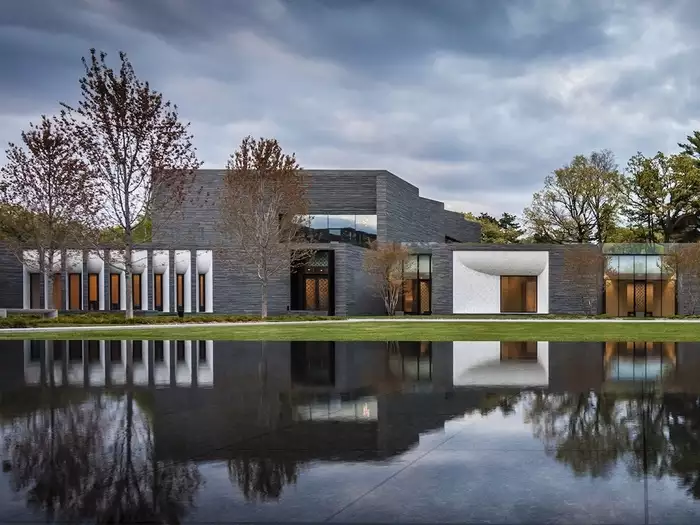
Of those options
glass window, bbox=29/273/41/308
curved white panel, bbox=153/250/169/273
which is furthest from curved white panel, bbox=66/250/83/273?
curved white panel, bbox=153/250/169/273

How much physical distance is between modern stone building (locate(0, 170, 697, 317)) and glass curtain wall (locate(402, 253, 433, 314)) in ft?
0.22

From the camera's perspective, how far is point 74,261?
38969mm

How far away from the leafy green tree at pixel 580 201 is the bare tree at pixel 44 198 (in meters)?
36.0

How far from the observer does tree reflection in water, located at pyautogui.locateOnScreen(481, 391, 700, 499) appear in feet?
18.7

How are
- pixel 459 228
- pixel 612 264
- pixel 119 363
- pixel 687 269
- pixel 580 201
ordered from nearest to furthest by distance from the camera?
pixel 119 363 → pixel 687 269 → pixel 612 264 → pixel 580 201 → pixel 459 228

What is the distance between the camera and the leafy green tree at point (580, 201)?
54.7 m

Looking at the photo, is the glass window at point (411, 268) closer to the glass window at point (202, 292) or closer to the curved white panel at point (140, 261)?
the glass window at point (202, 292)

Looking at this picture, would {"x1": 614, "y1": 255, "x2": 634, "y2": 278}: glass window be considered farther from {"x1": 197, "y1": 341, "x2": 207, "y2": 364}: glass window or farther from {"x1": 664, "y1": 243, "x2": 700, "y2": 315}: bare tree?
{"x1": 197, "y1": 341, "x2": 207, "y2": 364}: glass window

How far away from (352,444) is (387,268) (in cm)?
3647

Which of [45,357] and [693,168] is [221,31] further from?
[693,168]

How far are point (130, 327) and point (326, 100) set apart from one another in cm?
1705

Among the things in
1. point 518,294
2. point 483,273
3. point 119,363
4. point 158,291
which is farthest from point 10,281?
point 518,294

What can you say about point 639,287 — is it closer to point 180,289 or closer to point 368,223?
point 368,223

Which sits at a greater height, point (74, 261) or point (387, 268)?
point (74, 261)
